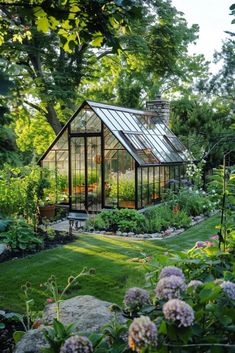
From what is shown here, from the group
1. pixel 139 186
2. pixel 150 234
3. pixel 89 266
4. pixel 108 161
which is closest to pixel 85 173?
pixel 108 161

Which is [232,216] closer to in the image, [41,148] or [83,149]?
[83,149]

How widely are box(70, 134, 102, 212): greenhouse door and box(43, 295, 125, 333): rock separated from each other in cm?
774

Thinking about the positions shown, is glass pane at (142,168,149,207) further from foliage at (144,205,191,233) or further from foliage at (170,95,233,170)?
foliage at (170,95,233,170)

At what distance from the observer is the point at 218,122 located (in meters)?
17.2

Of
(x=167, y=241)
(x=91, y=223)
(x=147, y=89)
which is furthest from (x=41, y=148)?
(x=167, y=241)

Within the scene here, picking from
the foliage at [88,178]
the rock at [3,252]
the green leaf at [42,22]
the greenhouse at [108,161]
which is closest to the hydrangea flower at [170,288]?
the green leaf at [42,22]

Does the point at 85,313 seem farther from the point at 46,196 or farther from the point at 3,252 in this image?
the point at 46,196

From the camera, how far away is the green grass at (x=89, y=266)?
520 cm

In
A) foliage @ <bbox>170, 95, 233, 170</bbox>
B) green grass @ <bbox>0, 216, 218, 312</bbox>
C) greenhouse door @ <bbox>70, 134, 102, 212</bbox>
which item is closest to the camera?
green grass @ <bbox>0, 216, 218, 312</bbox>

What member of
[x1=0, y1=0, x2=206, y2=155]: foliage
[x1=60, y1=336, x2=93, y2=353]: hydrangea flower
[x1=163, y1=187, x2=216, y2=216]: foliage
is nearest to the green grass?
[x1=163, y1=187, x2=216, y2=216]: foliage

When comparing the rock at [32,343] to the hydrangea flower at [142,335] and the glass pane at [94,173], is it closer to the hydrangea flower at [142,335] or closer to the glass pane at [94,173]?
the hydrangea flower at [142,335]

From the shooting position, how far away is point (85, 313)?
111 inches

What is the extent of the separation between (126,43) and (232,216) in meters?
14.1

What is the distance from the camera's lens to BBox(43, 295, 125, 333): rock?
2527mm
